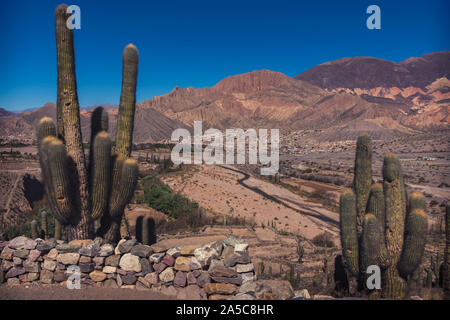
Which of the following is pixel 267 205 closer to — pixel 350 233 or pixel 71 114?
pixel 350 233

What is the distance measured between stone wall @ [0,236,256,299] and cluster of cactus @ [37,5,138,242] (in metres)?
0.91

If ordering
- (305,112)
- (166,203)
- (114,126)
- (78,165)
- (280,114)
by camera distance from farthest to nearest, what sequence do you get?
(280,114) < (305,112) < (114,126) < (166,203) < (78,165)

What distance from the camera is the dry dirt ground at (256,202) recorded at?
64.7ft

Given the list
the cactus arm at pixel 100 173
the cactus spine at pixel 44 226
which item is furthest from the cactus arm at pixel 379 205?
the cactus spine at pixel 44 226

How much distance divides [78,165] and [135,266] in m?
2.89

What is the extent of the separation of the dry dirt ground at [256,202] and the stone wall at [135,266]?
11.5 meters

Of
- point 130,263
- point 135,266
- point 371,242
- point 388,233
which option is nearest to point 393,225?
point 388,233

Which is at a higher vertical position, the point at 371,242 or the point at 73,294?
the point at 371,242

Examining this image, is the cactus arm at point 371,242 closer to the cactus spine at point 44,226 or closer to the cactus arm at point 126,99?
the cactus arm at point 126,99

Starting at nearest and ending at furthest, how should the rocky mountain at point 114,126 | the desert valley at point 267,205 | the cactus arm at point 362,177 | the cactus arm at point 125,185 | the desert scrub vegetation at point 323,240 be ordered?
1. the cactus arm at point 125,185
2. the cactus arm at point 362,177
3. the desert valley at point 267,205
4. the desert scrub vegetation at point 323,240
5. the rocky mountain at point 114,126

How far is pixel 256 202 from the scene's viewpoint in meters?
24.5

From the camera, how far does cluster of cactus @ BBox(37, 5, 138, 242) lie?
7.22 m
